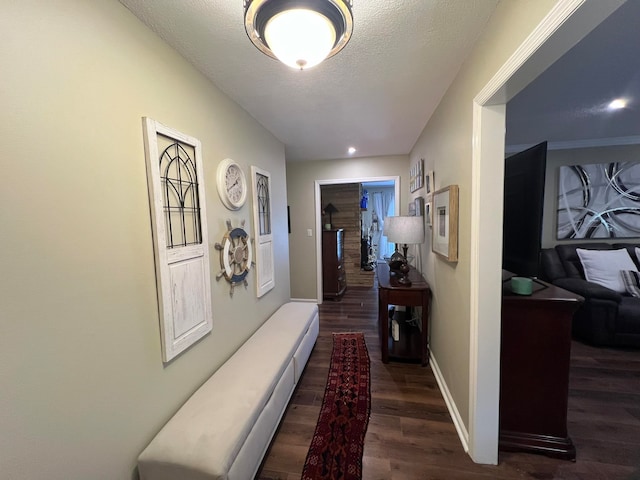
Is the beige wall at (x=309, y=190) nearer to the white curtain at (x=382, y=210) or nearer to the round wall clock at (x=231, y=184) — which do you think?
the round wall clock at (x=231, y=184)

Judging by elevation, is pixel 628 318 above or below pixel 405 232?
below

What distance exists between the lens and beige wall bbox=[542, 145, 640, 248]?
3131 millimetres

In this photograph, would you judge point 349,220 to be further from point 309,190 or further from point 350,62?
point 350,62

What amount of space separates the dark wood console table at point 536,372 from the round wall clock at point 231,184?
1.88 metres

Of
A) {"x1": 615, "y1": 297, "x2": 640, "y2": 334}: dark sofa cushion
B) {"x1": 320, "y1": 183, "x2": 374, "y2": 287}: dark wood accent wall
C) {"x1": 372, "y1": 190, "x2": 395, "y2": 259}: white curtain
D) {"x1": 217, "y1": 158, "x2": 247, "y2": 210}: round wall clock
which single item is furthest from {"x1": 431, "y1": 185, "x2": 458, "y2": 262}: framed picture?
{"x1": 372, "y1": 190, "x2": 395, "y2": 259}: white curtain

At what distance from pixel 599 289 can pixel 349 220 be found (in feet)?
11.9

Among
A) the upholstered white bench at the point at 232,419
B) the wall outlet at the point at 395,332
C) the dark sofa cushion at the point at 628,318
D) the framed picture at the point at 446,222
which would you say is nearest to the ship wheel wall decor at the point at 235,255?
the upholstered white bench at the point at 232,419

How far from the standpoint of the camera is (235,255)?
73.4 inches

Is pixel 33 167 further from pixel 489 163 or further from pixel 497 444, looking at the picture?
pixel 497 444

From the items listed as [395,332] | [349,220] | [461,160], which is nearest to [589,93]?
[461,160]

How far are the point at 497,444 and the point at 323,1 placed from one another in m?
2.26

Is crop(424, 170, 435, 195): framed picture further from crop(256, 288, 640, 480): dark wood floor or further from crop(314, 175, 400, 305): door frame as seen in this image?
crop(256, 288, 640, 480): dark wood floor

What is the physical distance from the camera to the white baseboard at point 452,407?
4.94 ft

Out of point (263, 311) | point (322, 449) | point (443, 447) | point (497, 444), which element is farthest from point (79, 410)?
point (497, 444)
